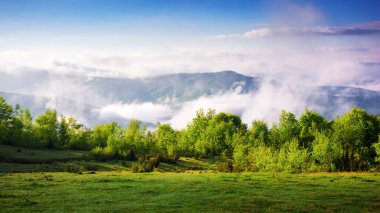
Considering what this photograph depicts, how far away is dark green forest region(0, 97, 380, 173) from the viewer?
56.2m

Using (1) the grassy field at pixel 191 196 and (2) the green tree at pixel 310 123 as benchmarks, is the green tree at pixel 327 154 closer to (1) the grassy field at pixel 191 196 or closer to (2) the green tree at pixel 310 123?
(1) the grassy field at pixel 191 196

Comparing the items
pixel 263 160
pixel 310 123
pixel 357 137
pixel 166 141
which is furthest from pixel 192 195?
pixel 166 141

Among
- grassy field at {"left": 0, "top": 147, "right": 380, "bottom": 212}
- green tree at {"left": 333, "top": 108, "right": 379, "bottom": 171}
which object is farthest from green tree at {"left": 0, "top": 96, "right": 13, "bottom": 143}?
green tree at {"left": 333, "top": 108, "right": 379, "bottom": 171}

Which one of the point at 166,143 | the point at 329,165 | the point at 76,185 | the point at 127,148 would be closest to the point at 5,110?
the point at 127,148

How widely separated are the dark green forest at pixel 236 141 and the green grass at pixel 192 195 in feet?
65.2

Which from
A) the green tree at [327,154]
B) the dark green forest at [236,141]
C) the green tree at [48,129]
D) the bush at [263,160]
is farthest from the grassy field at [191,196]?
the green tree at [48,129]

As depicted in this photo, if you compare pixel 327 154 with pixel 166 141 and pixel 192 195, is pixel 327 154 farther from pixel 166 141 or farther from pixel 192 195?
pixel 166 141

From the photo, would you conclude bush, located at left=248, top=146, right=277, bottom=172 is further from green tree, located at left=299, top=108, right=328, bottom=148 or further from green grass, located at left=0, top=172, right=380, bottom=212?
green tree, located at left=299, top=108, right=328, bottom=148

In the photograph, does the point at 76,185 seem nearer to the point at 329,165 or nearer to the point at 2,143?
the point at 329,165

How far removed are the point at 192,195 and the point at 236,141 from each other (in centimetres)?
5874

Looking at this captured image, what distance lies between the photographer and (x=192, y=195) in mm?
27875

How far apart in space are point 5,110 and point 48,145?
15608 mm

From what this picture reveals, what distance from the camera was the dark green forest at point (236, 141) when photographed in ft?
184

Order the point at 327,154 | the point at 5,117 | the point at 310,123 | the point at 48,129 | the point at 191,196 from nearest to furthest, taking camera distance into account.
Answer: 1. the point at 191,196
2. the point at 327,154
3. the point at 310,123
4. the point at 5,117
5. the point at 48,129
